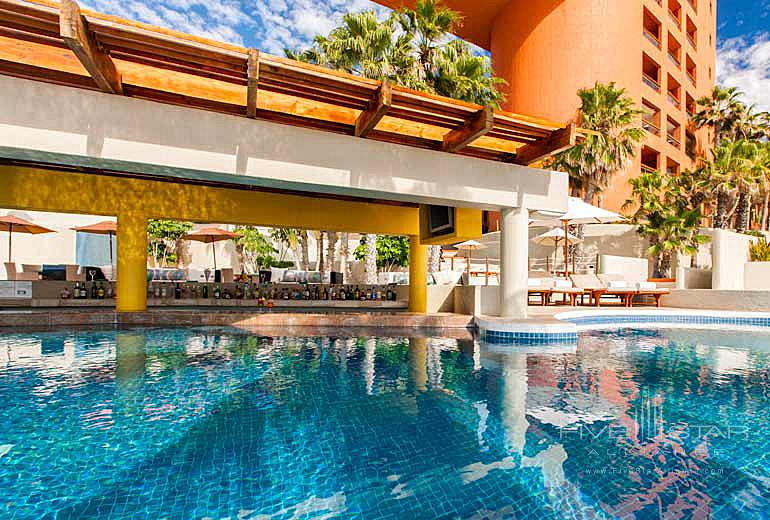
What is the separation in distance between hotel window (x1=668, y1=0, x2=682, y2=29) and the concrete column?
29.0 m

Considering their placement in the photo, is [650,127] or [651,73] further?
[651,73]

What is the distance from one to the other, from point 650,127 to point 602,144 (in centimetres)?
1147

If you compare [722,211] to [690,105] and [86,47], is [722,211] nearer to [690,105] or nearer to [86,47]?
[690,105]

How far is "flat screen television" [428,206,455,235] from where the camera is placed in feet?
30.2

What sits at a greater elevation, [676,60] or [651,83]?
[676,60]

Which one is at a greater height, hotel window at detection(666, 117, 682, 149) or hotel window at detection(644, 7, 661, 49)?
hotel window at detection(644, 7, 661, 49)

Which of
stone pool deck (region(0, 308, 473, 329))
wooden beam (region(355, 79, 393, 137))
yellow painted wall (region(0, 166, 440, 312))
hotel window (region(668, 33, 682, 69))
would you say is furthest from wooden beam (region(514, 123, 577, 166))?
hotel window (region(668, 33, 682, 69))

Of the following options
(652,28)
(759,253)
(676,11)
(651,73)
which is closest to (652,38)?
(652,28)

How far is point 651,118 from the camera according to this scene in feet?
85.2

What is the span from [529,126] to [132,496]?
6.45 meters

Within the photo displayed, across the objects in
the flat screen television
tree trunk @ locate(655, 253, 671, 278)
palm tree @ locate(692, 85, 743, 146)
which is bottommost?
tree trunk @ locate(655, 253, 671, 278)

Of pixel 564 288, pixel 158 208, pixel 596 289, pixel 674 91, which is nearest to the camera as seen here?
pixel 158 208

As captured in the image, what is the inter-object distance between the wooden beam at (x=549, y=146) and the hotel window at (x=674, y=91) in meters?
25.6

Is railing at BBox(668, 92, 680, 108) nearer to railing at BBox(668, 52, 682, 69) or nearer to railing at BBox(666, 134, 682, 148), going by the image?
railing at BBox(668, 52, 682, 69)
